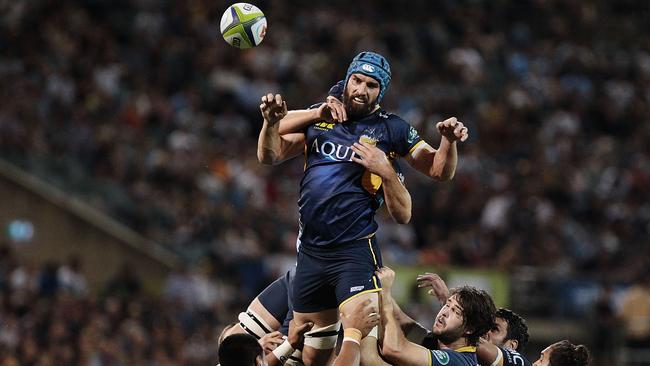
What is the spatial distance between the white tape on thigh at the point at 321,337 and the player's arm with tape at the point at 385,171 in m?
0.97

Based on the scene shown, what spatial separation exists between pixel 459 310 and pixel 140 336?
28.5 feet

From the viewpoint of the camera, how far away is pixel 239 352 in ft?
21.2

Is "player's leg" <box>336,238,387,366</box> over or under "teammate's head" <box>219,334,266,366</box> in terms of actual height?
over

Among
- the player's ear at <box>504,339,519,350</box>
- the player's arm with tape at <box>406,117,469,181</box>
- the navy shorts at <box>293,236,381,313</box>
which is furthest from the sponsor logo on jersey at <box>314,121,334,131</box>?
the player's ear at <box>504,339,519,350</box>

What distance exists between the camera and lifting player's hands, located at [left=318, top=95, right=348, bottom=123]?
312 inches

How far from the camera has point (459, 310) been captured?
25.8ft

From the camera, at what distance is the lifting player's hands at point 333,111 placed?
7934 mm

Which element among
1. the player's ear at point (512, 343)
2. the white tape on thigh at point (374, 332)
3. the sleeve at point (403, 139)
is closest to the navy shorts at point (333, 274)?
the white tape on thigh at point (374, 332)

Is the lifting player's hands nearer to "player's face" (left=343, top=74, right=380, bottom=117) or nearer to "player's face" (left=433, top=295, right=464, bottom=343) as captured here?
"player's face" (left=343, top=74, right=380, bottom=117)

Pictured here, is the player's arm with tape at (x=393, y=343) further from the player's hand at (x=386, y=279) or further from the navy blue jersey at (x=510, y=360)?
the navy blue jersey at (x=510, y=360)

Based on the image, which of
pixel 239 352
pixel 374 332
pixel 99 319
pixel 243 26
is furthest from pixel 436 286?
pixel 99 319

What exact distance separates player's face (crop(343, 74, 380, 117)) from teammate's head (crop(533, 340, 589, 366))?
2096mm

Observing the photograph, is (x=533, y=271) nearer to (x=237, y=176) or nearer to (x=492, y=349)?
(x=237, y=176)

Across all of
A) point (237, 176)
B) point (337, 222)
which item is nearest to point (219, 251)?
point (237, 176)
